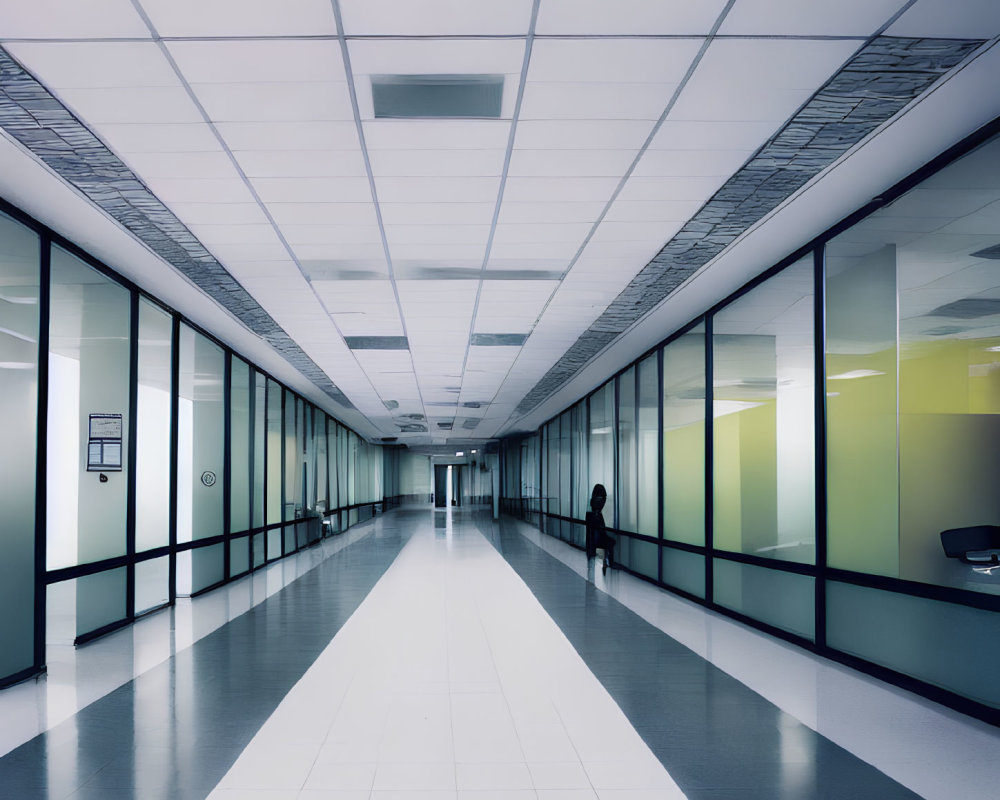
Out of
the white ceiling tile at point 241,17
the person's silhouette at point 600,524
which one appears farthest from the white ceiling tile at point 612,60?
the person's silhouette at point 600,524

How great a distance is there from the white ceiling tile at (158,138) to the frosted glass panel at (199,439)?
4.74m

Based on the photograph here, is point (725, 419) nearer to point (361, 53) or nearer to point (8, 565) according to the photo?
point (361, 53)

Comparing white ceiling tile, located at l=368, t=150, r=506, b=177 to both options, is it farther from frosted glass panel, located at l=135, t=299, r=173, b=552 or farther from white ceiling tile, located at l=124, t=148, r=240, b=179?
frosted glass panel, located at l=135, t=299, r=173, b=552

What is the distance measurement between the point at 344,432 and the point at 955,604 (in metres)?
20.6

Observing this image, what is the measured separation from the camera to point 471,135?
4121mm

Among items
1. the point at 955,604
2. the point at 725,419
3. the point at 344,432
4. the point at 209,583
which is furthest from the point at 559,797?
the point at 344,432

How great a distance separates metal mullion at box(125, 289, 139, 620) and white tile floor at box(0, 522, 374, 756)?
0.35 meters

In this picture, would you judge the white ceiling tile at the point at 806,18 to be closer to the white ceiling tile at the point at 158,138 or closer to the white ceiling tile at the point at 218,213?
the white ceiling tile at the point at 158,138

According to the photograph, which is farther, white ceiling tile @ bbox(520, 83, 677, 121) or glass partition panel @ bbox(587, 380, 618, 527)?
glass partition panel @ bbox(587, 380, 618, 527)

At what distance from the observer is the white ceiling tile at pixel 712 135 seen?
406 centimetres

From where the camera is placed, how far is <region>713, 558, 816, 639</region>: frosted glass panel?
610 cm

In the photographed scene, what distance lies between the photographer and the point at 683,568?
30.0 feet

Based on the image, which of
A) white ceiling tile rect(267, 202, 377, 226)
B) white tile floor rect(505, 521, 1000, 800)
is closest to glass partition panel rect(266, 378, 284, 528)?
white tile floor rect(505, 521, 1000, 800)

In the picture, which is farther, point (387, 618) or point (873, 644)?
point (387, 618)
